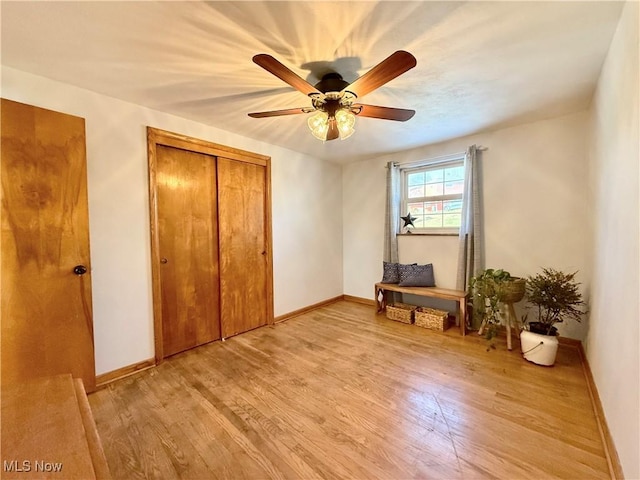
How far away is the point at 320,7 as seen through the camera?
1.33 meters

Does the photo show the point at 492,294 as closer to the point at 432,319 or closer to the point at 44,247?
the point at 432,319

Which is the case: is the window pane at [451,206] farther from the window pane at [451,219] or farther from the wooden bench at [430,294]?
the wooden bench at [430,294]

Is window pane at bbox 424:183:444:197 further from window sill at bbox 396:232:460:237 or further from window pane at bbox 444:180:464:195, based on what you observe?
window sill at bbox 396:232:460:237

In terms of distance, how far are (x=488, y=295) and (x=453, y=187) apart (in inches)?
57.6

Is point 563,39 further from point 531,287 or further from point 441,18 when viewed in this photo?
point 531,287

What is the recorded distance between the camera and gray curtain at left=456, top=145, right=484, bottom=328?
3184mm

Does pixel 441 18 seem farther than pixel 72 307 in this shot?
No

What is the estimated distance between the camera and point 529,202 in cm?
293

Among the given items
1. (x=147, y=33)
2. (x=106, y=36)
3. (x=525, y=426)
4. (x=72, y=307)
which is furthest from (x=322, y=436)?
(x=106, y=36)

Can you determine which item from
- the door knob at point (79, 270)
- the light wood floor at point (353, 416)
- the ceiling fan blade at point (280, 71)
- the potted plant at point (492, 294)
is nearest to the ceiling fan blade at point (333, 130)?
the ceiling fan blade at point (280, 71)

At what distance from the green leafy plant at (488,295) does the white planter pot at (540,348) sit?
1.07 feet

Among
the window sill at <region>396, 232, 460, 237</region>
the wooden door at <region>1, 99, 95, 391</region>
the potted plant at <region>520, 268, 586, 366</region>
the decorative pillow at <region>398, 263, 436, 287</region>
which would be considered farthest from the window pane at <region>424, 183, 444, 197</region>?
the wooden door at <region>1, 99, 95, 391</region>

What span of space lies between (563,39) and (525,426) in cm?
233

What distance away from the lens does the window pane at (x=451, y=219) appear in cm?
350
